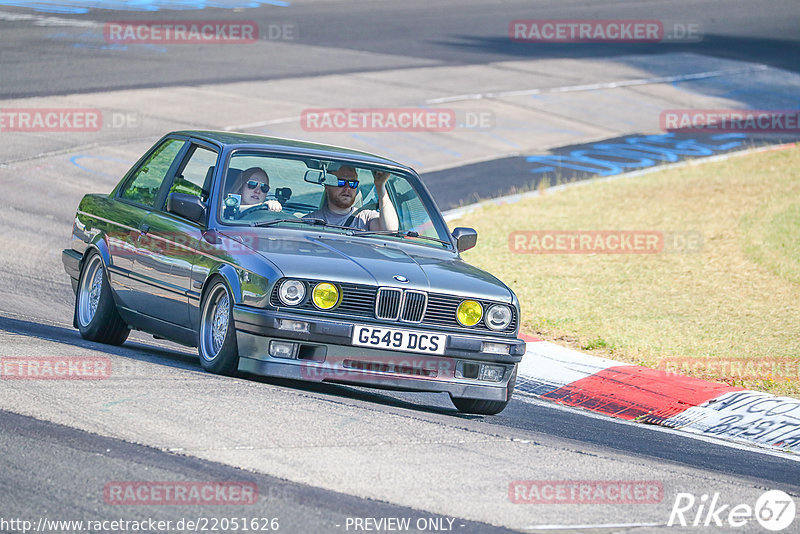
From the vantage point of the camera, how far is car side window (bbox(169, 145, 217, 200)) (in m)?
8.60

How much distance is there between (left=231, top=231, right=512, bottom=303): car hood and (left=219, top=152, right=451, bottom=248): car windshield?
0.92 feet

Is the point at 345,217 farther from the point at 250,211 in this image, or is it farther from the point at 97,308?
the point at 97,308

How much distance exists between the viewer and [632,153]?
78.4ft

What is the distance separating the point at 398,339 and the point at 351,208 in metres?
1.57

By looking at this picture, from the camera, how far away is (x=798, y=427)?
28.5 feet

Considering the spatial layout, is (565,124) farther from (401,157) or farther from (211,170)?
(211,170)

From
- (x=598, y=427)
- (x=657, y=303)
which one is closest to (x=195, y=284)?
(x=598, y=427)

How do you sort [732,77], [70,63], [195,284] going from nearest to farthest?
[195,284] → [70,63] → [732,77]

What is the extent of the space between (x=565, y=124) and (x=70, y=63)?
10287 millimetres

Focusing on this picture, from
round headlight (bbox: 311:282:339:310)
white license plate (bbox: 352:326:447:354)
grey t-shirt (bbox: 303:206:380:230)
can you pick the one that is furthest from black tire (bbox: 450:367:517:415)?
grey t-shirt (bbox: 303:206:380:230)

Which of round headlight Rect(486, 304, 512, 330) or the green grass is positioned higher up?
round headlight Rect(486, 304, 512, 330)

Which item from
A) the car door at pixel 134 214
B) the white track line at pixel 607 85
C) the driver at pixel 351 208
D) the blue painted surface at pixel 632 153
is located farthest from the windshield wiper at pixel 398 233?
the white track line at pixel 607 85

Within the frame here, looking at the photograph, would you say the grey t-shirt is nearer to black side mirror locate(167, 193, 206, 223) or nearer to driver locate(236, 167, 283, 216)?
driver locate(236, 167, 283, 216)

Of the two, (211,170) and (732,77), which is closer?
(211,170)
